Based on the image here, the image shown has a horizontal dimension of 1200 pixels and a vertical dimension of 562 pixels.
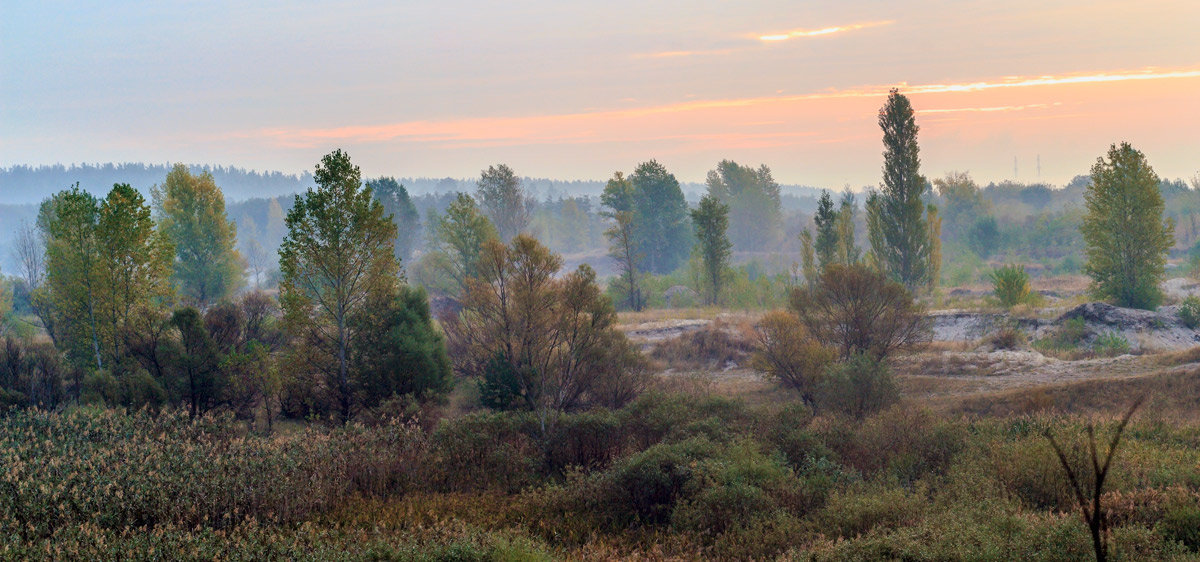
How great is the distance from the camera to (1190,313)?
1183 inches

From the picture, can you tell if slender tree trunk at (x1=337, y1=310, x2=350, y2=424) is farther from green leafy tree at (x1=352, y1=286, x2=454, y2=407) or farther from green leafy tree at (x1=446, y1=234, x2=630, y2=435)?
green leafy tree at (x1=446, y1=234, x2=630, y2=435)

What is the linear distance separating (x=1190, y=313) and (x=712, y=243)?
23.1 m

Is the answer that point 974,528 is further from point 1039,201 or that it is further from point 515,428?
point 1039,201

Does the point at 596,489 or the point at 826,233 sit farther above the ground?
the point at 826,233

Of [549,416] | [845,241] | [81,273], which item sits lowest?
[549,416]

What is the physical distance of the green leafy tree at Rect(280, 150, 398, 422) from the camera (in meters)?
21.6

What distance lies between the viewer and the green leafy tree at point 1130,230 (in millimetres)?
32438

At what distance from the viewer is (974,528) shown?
372 inches

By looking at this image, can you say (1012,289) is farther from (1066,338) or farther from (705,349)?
(705,349)

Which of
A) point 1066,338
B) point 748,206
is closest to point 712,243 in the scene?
point 1066,338

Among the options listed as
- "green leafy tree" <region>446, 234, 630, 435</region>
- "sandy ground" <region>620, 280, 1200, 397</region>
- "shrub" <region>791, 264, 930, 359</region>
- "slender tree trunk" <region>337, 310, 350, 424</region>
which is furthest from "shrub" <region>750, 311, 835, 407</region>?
"slender tree trunk" <region>337, 310, 350, 424</region>

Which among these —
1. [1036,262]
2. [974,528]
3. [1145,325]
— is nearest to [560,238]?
[1036,262]

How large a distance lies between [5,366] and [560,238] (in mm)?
105502

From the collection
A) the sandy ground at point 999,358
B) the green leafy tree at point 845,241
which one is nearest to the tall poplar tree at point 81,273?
the sandy ground at point 999,358
